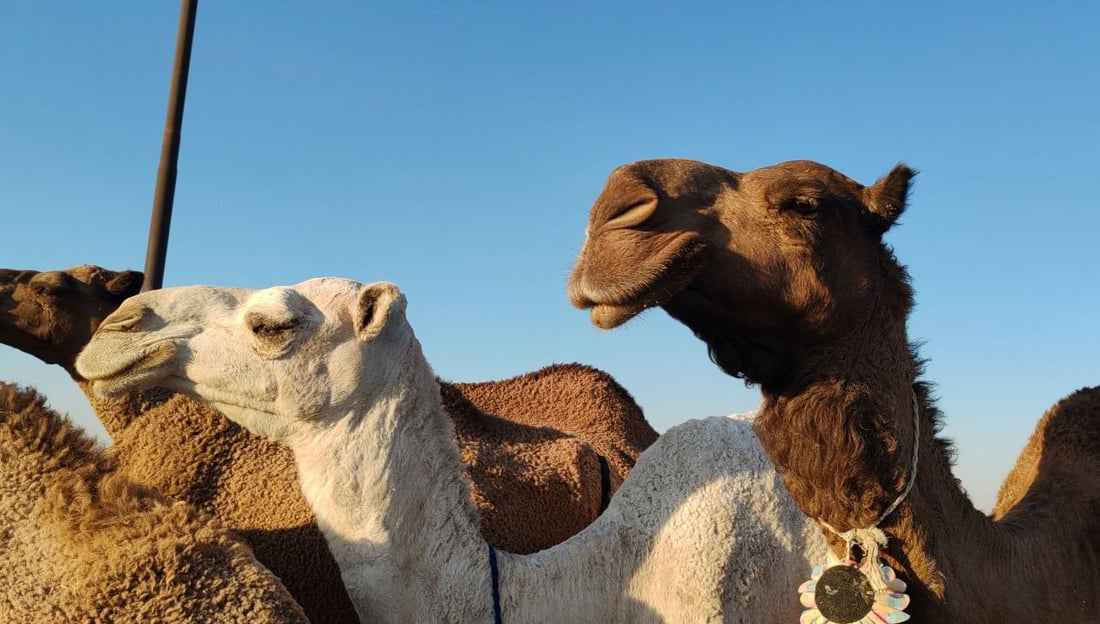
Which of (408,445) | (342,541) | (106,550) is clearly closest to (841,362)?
(408,445)

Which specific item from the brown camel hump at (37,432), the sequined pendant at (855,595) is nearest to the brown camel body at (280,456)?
the brown camel hump at (37,432)

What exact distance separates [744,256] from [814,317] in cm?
24

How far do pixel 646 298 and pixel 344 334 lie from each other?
1.19 m

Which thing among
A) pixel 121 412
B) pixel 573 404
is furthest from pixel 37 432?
pixel 573 404

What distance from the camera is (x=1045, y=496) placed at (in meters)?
2.98

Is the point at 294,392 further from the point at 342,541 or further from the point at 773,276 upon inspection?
the point at 773,276

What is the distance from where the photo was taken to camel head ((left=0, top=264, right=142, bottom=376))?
504 cm

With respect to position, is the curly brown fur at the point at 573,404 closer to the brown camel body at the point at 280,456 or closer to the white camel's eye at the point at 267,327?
the brown camel body at the point at 280,456

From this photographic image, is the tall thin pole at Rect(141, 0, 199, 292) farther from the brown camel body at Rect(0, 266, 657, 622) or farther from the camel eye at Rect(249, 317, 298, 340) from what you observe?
the camel eye at Rect(249, 317, 298, 340)

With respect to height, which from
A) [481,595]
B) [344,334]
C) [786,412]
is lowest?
[481,595]

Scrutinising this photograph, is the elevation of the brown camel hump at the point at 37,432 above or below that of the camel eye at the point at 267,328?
below

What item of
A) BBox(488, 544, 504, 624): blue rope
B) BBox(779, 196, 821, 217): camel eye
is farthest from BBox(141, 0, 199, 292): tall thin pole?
BBox(779, 196, 821, 217): camel eye

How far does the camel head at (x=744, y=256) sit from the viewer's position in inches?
88.2

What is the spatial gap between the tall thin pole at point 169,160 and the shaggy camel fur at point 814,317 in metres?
4.43
